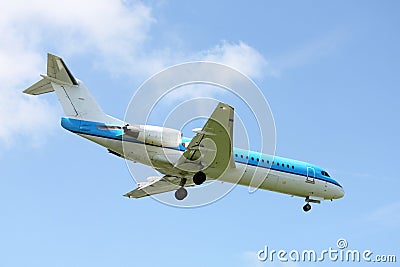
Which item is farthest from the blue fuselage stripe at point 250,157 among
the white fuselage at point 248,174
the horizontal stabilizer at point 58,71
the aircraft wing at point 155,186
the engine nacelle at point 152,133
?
the aircraft wing at point 155,186

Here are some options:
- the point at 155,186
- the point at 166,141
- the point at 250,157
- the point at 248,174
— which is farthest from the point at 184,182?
the point at 166,141

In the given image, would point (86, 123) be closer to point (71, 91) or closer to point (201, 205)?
point (71, 91)

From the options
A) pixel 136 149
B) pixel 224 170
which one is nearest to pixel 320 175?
pixel 224 170

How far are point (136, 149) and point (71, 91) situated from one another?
4.14m

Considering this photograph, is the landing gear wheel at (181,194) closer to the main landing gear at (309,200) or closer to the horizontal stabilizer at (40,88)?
the main landing gear at (309,200)

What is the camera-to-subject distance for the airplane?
87.9 ft

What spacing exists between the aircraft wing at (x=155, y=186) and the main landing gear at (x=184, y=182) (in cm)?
42

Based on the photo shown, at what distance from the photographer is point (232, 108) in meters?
24.7

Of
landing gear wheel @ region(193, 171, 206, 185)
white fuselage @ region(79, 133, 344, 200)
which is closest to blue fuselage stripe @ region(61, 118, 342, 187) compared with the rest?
white fuselage @ region(79, 133, 344, 200)

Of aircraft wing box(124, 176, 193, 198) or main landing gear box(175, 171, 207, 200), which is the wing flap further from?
main landing gear box(175, 171, 207, 200)

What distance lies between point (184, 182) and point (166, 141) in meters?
3.93

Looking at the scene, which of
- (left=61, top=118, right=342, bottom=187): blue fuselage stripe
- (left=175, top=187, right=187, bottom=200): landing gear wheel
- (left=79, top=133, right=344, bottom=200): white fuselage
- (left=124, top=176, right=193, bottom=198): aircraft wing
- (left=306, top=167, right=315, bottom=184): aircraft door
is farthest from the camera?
(left=306, top=167, right=315, bottom=184): aircraft door

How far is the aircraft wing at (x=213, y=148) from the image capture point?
25109 mm

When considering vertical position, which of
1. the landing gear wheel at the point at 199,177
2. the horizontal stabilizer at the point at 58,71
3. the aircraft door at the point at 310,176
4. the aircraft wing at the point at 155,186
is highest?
the aircraft door at the point at 310,176
